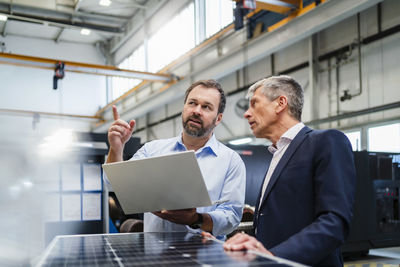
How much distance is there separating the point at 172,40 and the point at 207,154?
8166 mm

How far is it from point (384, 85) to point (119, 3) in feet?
23.4

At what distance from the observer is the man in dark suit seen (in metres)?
1.36

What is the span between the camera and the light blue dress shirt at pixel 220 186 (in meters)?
1.95

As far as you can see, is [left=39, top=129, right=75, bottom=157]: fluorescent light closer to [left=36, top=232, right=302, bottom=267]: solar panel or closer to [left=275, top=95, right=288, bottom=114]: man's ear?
[left=36, top=232, right=302, bottom=267]: solar panel

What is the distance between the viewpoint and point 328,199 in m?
1.41

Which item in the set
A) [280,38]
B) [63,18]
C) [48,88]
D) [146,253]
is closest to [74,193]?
[146,253]

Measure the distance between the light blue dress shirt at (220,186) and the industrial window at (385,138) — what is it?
3965mm

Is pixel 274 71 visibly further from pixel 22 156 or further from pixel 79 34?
pixel 79 34

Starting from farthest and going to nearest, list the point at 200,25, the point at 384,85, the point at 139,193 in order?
the point at 200,25 → the point at 384,85 → the point at 139,193

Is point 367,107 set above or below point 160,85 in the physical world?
below

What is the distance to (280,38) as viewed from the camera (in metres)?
6.01

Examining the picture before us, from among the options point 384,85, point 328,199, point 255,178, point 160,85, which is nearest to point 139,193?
point 328,199

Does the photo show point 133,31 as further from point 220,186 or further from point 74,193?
point 220,186

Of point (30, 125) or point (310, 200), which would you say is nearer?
point (310, 200)
